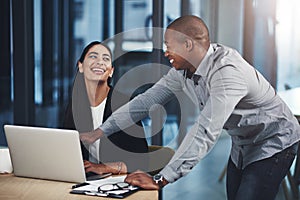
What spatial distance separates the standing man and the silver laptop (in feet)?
1.41

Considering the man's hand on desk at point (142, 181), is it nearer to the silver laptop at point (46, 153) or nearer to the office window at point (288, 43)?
the silver laptop at point (46, 153)

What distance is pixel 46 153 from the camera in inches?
97.6

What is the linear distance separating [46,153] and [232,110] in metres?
0.93

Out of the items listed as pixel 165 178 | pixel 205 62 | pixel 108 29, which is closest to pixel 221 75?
pixel 205 62

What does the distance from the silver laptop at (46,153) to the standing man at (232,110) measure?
43 centimetres

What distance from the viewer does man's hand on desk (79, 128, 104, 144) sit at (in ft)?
9.63

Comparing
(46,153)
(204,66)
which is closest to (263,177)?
(204,66)

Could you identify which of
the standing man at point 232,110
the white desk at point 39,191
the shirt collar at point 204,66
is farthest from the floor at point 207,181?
the white desk at point 39,191

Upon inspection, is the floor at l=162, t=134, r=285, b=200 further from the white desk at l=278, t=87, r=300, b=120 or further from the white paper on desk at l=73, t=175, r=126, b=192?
the white paper on desk at l=73, t=175, r=126, b=192

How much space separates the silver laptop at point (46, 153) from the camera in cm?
242

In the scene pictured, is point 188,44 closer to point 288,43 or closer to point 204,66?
point 204,66

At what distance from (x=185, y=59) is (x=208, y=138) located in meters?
0.58

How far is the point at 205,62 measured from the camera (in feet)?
10.1

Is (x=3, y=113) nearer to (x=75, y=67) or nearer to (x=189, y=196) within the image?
(x=75, y=67)
